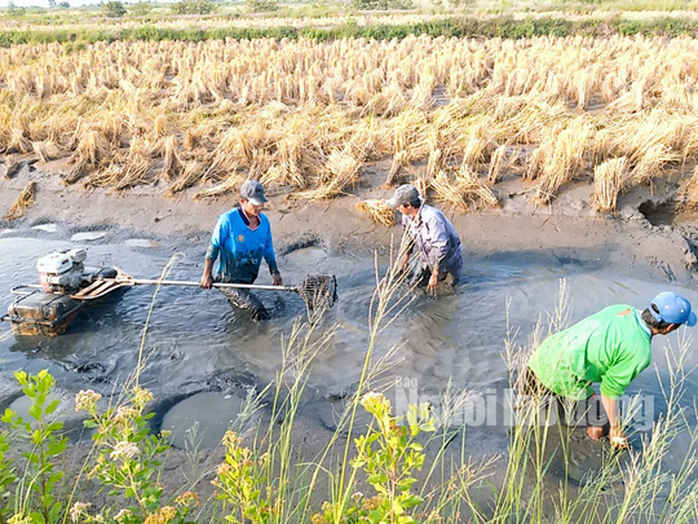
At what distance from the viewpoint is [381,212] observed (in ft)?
25.3

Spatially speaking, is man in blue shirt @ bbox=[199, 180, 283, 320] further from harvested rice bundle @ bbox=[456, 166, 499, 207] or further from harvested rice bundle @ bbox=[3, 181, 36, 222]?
harvested rice bundle @ bbox=[3, 181, 36, 222]

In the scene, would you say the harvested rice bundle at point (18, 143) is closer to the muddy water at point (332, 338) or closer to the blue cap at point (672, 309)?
the muddy water at point (332, 338)

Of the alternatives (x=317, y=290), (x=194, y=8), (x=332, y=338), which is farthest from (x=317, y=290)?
(x=194, y=8)

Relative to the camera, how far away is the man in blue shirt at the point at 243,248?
Answer: 514cm

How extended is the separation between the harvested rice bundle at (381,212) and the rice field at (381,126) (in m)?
0.06

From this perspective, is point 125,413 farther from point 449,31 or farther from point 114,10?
point 114,10

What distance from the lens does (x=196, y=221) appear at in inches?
325

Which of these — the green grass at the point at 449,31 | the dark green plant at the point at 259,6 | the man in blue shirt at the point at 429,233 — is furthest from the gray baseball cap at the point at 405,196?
the dark green plant at the point at 259,6

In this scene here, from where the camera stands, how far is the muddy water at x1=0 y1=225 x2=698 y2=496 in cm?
455

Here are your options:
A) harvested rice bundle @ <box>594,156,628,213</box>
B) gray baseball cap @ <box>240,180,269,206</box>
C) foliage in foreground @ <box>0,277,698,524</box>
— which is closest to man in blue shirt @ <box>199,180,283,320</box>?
gray baseball cap @ <box>240,180,269,206</box>

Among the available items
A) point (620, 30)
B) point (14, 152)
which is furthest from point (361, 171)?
point (620, 30)

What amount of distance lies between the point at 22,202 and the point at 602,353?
9.22 m

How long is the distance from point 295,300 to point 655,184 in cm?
565

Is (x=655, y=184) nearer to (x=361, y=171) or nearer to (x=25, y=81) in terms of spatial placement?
(x=361, y=171)
